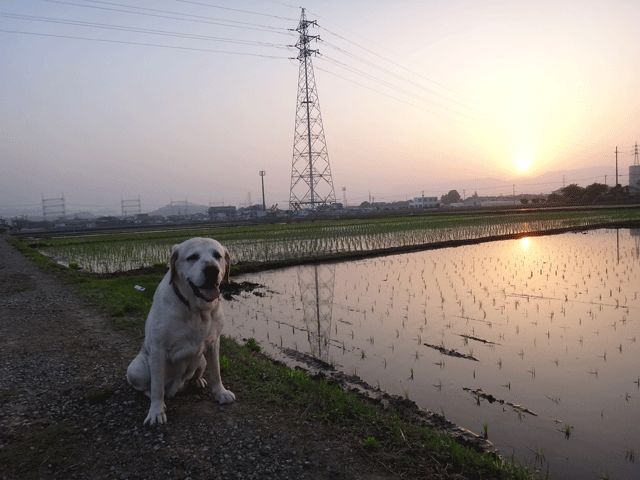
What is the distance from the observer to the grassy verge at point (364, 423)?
3160 millimetres

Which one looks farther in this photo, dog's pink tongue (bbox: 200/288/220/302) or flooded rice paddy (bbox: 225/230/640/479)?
flooded rice paddy (bbox: 225/230/640/479)

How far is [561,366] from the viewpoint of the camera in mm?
5688

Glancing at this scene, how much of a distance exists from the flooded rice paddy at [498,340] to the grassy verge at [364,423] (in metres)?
0.73

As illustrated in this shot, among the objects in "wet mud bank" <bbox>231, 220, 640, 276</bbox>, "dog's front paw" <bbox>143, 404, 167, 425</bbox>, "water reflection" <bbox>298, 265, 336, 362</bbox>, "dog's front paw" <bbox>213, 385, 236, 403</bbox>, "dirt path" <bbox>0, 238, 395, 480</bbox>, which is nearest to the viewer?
"dirt path" <bbox>0, 238, 395, 480</bbox>

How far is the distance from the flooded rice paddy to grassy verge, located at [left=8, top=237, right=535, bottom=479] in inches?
28.5

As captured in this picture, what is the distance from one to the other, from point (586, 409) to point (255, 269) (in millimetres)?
11682

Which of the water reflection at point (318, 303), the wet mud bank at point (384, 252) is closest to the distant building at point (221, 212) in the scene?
the wet mud bank at point (384, 252)

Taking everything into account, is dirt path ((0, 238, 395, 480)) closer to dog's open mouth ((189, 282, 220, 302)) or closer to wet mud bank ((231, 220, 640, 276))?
dog's open mouth ((189, 282, 220, 302))

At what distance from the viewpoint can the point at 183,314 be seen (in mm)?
3506

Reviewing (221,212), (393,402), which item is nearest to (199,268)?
(393,402)

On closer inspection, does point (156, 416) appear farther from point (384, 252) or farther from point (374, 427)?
point (384, 252)

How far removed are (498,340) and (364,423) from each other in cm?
394

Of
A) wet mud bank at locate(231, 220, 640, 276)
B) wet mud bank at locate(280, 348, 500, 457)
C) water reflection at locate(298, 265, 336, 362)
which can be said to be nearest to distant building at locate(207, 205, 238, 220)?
wet mud bank at locate(231, 220, 640, 276)

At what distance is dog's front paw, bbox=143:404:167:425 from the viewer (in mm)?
3617
